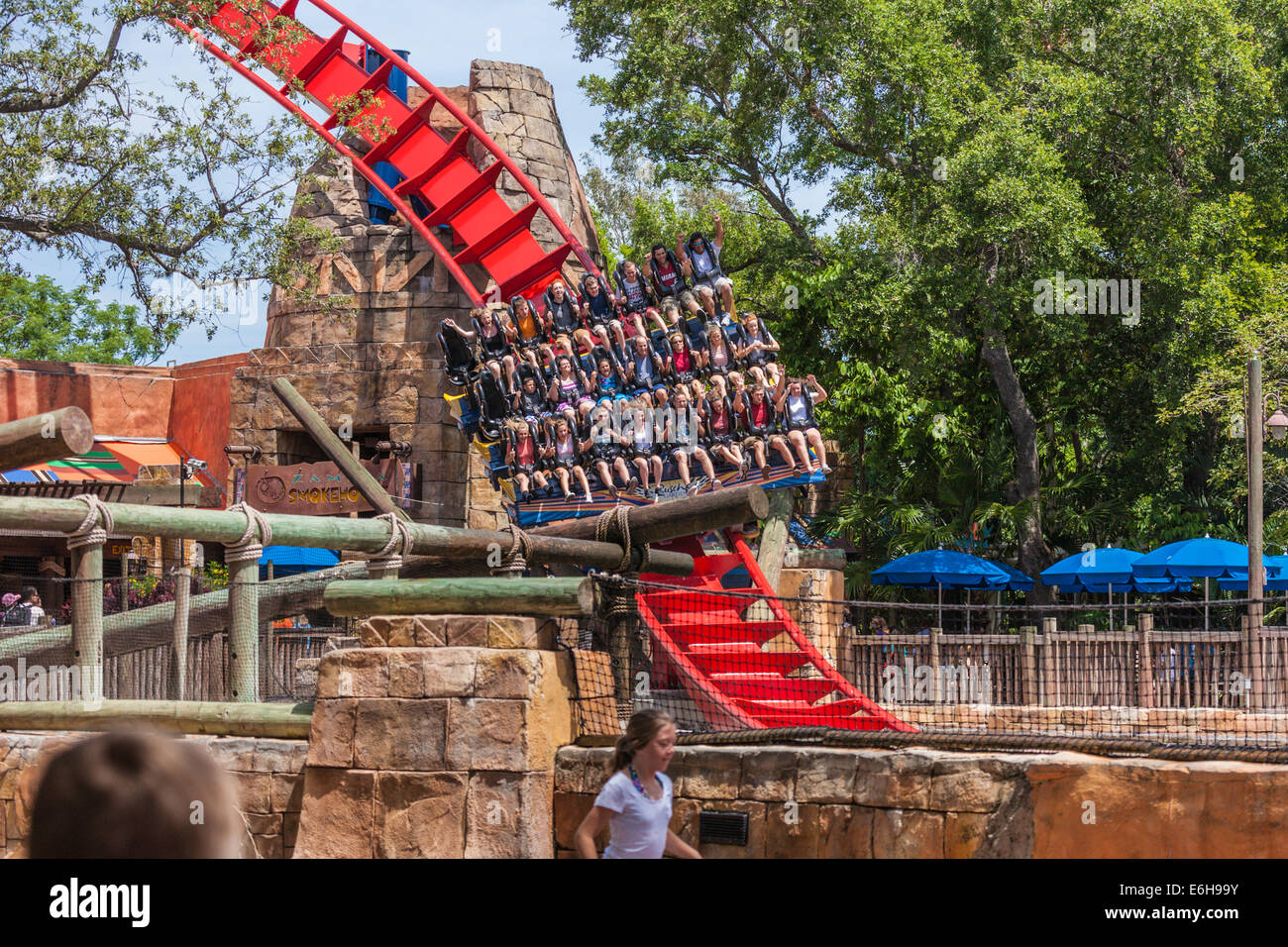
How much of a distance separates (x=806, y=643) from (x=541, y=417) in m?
8.39

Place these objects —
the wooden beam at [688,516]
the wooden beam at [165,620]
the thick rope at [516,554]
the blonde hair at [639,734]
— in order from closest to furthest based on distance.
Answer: the blonde hair at [639,734], the thick rope at [516,554], the wooden beam at [688,516], the wooden beam at [165,620]

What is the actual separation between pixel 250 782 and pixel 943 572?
14.1 m

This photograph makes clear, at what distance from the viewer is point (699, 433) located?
17.2 m

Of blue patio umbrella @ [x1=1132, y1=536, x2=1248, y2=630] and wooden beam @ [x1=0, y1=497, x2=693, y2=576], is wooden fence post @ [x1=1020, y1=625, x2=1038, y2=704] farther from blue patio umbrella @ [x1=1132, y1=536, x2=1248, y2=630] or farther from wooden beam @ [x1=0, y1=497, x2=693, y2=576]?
blue patio umbrella @ [x1=1132, y1=536, x2=1248, y2=630]

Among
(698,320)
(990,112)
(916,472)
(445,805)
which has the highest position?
(990,112)

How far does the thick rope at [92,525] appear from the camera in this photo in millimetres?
6953

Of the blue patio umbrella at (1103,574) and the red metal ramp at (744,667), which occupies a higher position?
the blue patio umbrella at (1103,574)

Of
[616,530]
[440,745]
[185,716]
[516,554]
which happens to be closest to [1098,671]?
[616,530]

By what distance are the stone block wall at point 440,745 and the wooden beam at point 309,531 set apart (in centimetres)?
118

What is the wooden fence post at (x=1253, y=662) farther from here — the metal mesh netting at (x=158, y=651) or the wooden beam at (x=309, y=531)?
the metal mesh netting at (x=158, y=651)

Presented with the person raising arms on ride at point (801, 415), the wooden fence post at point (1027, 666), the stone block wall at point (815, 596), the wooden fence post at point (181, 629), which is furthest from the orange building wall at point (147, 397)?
the wooden fence post at point (181, 629)

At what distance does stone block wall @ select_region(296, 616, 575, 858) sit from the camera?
21.0 ft
